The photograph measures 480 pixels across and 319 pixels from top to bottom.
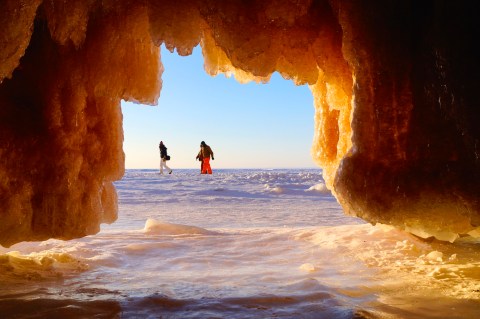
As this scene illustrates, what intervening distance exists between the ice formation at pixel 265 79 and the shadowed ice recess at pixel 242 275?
0.43 metres

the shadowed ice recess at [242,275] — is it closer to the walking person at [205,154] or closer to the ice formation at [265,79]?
the ice formation at [265,79]

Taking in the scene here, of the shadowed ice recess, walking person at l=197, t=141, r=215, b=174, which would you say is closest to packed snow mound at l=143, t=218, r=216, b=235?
the shadowed ice recess

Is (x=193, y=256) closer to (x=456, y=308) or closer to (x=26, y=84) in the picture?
(x=26, y=84)

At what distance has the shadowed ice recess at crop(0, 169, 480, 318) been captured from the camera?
2549 mm

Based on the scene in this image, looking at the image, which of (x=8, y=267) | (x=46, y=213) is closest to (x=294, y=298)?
(x=46, y=213)

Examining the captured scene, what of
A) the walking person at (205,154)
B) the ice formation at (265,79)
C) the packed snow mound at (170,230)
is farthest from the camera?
the walking person at (205,154)

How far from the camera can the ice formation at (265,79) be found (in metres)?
2.54

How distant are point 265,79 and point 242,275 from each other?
166 centimetres

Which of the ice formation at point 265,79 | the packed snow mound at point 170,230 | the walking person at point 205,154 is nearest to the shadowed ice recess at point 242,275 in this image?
the packed snow mound at point 170,230

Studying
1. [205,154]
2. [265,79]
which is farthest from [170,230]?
[205,154]

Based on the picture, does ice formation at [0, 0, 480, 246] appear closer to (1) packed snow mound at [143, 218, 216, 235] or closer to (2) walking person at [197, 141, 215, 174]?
(1) packed snow mound at [143, 218, 216, 235]

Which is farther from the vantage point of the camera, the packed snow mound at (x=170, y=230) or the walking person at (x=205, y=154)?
the walking person at (x=205, y=154)

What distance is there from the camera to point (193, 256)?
14.0 feet

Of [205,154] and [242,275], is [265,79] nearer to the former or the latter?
[242,275]
